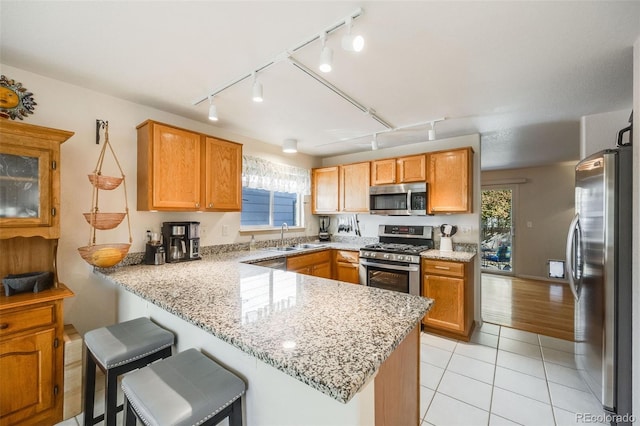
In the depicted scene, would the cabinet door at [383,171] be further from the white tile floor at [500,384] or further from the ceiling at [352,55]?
the white tile floor at [500,384]

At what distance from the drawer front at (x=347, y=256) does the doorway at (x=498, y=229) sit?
12.5 ft

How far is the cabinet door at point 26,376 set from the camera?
5.13 feet

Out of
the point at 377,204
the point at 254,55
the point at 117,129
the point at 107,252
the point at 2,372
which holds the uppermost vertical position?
the point at 254,55

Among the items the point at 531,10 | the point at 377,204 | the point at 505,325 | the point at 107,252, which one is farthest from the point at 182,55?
the point at 505,325

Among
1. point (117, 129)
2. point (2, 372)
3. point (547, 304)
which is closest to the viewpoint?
point (2, 372)

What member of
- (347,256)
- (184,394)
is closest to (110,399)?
(184,394)

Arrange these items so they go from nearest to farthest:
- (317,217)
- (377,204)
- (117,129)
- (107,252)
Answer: (107,252)
(117,129)
(377,204)
(317,217)

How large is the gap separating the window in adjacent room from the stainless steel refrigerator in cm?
323

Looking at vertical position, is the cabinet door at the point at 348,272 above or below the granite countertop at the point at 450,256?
below

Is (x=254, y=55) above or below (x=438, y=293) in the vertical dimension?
above

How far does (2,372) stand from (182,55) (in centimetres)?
218

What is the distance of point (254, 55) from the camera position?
1718 millimetres

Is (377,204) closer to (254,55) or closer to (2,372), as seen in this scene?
(254,55)

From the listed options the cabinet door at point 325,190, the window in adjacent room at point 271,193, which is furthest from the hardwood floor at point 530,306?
the window in adjacent room at point 271,193
